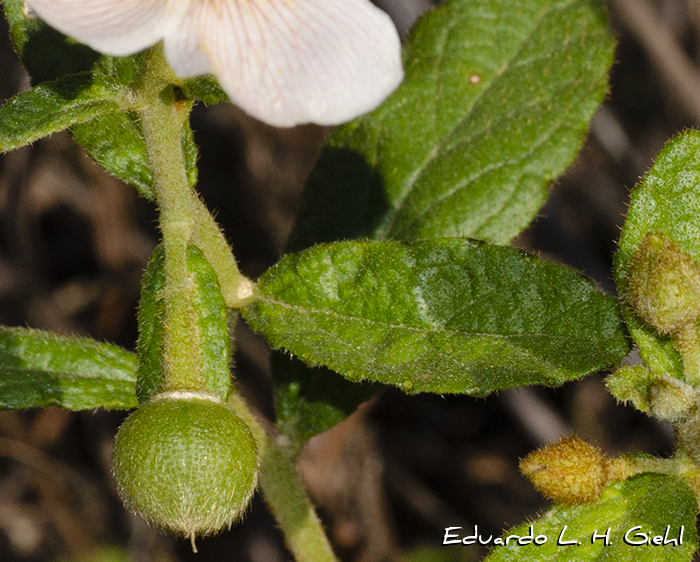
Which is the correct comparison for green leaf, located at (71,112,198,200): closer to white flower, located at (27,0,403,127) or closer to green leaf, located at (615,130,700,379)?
white flower, located at (27,0,403,127)

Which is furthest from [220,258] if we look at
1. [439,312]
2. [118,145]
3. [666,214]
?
[666,214]

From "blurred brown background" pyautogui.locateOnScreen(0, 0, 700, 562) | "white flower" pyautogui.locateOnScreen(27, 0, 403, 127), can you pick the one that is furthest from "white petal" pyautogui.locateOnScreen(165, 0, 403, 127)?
"blurred brown background" pyautogui.locateOnScreen(0, 0, 700, 562)

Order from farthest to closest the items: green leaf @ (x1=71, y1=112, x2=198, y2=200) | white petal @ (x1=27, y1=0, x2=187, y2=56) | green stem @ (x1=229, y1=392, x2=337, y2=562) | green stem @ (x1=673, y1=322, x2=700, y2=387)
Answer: green stem @ (x1=229, y1=392, x2=337, y2=562)
green leaf @ (x1=71, y1=112, x2=198, y2=200)
green stem @ (x1=673, y1=322, x2=700, y2=387)
white petal @ (x1=27, y1=0, x2=187, y2=56)

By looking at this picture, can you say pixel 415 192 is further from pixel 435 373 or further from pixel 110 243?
pixel 110 243

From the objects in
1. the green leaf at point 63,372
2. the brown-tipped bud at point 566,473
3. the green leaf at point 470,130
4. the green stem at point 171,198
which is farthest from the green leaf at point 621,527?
the green leaf at point 63,372

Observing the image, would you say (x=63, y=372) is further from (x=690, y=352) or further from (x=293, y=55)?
(x=690, y=352)

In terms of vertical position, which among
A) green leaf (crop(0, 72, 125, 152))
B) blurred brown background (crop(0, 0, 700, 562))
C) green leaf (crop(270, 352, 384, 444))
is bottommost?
blurred brown background (crop(0, 0, 700, 562))

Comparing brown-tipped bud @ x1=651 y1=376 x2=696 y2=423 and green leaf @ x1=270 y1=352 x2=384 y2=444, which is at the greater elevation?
brown-tipped bud @ x1=651 y1=376 x2=696 y2=423
